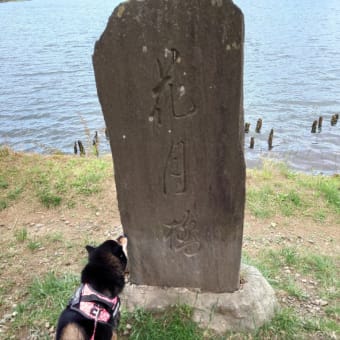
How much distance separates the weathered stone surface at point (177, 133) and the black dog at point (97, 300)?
1.59 feet

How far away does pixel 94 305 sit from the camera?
260cm

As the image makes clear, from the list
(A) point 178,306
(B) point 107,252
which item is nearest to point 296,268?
(A) point 178,306

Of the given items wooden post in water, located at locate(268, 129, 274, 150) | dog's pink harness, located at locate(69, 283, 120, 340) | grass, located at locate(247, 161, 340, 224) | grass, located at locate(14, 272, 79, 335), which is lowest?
wooden post in water, located at locate(268, 129, 274, 150)

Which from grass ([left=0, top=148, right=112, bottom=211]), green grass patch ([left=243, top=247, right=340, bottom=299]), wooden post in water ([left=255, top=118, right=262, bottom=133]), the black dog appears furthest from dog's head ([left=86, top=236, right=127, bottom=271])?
wooden post in water ([left=255, top=118, right=262, bottom=133])

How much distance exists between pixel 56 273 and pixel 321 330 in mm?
2627

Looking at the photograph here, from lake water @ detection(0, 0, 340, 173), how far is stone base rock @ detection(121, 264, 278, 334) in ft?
21.8

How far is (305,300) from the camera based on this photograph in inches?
143

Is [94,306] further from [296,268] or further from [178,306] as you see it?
[296,268]

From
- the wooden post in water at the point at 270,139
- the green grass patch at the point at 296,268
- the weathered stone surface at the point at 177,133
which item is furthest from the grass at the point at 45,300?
the wooden post in water at the point at 270,139

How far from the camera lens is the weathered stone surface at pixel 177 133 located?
8.08ft

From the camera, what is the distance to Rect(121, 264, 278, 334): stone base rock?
3215 mm

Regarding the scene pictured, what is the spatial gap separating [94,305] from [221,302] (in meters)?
1.22

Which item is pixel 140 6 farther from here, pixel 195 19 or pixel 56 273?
pixel 56 273

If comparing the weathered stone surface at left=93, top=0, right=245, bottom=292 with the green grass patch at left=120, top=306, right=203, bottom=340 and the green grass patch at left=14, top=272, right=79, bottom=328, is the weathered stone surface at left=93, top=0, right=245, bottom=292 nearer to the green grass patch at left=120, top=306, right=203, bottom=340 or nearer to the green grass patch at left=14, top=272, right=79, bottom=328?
the green grass patch at left=120, top=306, right=203, bottom=340
